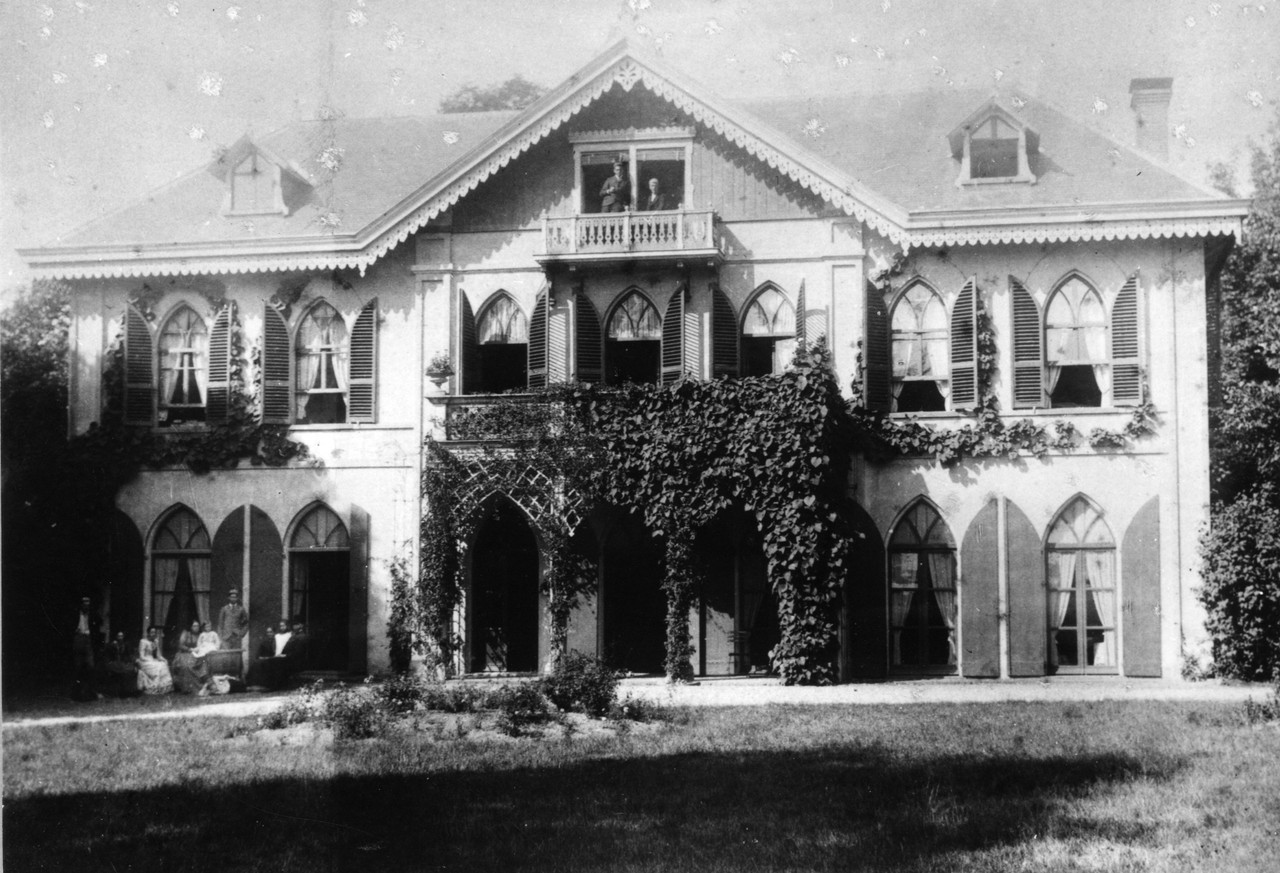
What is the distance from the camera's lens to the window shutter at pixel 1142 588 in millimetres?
15695

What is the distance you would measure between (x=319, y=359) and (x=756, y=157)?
7.34 metres

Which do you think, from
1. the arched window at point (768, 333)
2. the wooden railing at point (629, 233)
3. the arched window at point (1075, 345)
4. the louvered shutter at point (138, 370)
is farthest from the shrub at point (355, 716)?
the arched window at point (1075, 345)

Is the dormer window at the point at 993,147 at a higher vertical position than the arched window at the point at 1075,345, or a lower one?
higher

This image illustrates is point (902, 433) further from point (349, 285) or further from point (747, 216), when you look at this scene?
point (349, 285)

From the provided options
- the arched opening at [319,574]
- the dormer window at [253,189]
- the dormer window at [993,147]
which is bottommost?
the arched opening at [319,574]

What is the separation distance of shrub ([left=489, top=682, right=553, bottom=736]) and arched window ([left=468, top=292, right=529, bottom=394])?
5.54 meters

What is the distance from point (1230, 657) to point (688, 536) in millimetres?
7631

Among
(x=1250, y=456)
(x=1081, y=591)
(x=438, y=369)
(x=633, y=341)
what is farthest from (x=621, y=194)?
(x=1250, y=456)

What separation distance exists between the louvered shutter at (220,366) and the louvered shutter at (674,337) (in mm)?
6536

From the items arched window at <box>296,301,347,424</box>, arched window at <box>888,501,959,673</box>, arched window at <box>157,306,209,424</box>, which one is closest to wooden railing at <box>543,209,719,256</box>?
arched window at <box>296,301,347,424</box>

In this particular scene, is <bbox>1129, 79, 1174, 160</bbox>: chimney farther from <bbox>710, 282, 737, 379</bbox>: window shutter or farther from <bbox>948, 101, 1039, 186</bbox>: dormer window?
<bbox>710, 282, 737, 379</bbox>: window shutter

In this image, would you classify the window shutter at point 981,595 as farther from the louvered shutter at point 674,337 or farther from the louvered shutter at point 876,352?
the louvered shutter at point 674,337

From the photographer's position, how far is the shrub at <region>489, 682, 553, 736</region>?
12.8 meters

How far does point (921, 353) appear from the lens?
55.4 ft
